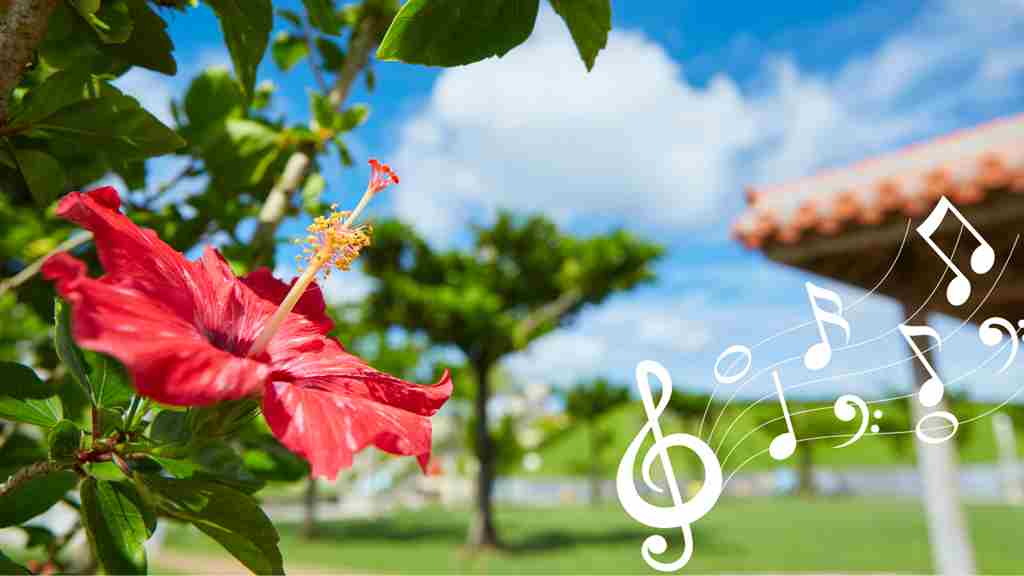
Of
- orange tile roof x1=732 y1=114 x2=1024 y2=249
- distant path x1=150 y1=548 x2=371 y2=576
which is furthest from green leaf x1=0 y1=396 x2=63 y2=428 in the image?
distant path x1=150 y1=548 x2=371 y2=576

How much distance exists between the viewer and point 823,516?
1262 cm

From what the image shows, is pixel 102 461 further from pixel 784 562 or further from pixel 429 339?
pixel 429 339

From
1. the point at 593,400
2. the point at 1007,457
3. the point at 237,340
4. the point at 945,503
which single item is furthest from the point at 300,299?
the point at 1007,457

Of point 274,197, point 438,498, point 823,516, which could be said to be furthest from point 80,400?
point 438,498

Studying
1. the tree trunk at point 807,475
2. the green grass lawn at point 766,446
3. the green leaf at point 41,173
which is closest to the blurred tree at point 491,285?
the green leaf at point 41,173

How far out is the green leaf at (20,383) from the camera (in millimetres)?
486

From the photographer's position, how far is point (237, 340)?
1.59 feet

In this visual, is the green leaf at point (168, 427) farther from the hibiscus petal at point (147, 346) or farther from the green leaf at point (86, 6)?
the green leaf at point (86, 6)

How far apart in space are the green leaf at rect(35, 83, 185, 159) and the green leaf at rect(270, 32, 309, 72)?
0.54 metres

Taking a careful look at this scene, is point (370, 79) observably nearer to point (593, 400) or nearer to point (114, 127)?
point (114, 127)

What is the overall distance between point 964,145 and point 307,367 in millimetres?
3371

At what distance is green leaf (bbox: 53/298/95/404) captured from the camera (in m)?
0.41

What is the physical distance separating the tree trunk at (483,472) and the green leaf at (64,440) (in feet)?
33.2

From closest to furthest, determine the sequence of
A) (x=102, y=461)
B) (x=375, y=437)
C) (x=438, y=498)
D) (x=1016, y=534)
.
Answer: (x=375, y=437) → (x=102, y=461) → (x=1016, y=534) → (x=438, y=498)
